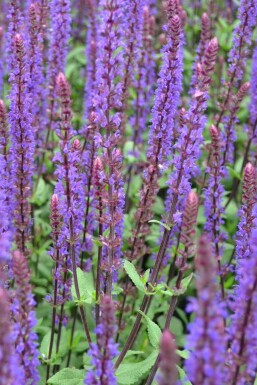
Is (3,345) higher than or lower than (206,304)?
lower

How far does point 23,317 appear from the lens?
4078 millimetres

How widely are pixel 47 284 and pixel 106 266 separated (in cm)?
261

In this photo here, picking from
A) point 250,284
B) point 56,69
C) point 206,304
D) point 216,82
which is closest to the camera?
point 206,304

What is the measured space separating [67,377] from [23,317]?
204cm

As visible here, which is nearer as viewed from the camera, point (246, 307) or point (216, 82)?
point (246, 307)

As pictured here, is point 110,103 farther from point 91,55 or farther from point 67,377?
point 91,55

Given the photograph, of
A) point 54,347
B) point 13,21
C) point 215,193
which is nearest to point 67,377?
point 54,347

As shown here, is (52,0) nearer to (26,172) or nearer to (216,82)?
(26,172)

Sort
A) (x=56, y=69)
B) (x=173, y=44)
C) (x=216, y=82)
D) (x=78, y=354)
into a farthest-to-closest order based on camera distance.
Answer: (x=216, y=82) → (x=56, y=69) → (x=78, y=354) → (x=173, y=44)

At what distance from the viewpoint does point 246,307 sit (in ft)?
12.1

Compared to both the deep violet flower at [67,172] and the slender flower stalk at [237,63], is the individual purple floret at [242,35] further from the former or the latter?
the deep violet flower at [67,172]

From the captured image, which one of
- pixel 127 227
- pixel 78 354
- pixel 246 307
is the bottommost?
pixel 78 354

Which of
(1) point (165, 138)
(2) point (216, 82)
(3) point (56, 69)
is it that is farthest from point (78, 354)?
(2) point (216, 82)

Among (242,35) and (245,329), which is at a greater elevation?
(242,35)
